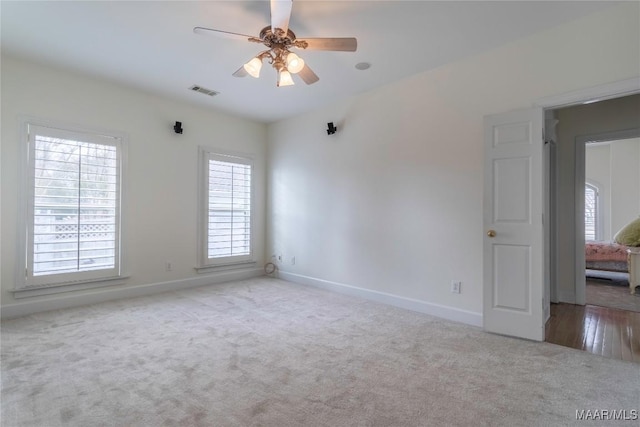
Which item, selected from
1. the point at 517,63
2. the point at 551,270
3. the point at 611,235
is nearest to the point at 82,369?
the point at 517,63

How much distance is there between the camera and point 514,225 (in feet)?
10.2

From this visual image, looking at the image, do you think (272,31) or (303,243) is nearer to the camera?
(272,31)

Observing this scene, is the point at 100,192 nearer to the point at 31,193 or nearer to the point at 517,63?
the point at 31,193

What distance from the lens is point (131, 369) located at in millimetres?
2420

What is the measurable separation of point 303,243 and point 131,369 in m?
3.26

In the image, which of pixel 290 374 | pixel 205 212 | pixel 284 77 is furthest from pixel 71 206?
pixel 290 374

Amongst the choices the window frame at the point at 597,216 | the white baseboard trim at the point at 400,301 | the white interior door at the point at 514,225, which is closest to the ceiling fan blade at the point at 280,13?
the white interior door at the point at 514,225

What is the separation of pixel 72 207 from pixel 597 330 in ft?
19.9

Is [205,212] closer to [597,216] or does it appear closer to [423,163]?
[423,163]

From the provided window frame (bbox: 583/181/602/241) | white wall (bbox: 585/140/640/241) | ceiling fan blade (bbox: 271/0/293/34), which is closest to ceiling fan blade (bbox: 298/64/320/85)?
ceiling fan blade (bbox: 271/0/293/34)

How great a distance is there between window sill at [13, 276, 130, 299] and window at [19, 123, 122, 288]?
4 cm

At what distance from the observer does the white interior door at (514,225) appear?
2988 mm

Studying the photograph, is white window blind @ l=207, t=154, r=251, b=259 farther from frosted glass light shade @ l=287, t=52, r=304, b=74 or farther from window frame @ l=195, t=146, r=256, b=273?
frosted glass light shade @ l=287, t=52, r=304, b=74

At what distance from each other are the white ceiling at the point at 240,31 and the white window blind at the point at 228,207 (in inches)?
63.5
